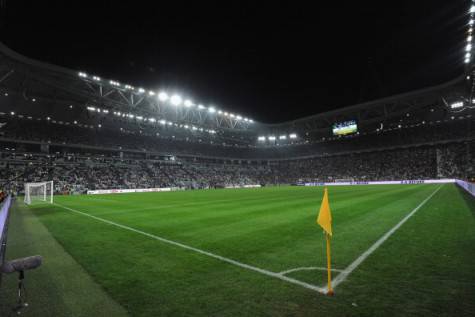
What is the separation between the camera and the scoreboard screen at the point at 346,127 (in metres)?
52.6

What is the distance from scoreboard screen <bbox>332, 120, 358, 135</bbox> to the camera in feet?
173

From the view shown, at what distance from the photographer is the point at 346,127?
175 ft

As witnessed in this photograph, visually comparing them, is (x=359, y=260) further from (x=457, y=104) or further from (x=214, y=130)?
(x=457, y=104)

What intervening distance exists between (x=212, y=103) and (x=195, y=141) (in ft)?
102

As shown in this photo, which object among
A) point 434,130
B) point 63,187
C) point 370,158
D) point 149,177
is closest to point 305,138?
point 370,158

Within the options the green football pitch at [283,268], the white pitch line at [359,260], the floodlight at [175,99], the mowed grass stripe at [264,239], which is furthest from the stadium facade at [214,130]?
the white pitch line at [359,260]

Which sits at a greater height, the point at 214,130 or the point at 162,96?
the point at 162,96

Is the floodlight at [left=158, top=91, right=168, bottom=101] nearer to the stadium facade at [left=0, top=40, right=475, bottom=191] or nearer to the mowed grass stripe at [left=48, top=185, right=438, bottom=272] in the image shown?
the stadium facade at [left=0, top=40, right=475, bottom=191]

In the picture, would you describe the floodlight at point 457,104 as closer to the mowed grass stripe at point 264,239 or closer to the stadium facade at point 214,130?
the stadium facade at point 214,130

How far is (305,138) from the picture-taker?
79.4m

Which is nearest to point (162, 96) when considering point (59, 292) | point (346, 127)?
point (59, 292)

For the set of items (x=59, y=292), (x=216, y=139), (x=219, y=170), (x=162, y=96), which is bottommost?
(x=59, y=292)

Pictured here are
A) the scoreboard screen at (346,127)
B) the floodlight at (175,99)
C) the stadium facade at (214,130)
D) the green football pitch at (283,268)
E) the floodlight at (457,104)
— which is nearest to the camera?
the green football pitch at (283,268)

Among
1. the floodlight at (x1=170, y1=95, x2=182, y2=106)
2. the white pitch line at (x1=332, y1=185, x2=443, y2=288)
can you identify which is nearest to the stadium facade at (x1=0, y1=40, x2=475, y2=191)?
the floodlight at (x1=170, y1=95, x2=182, y2=106)
